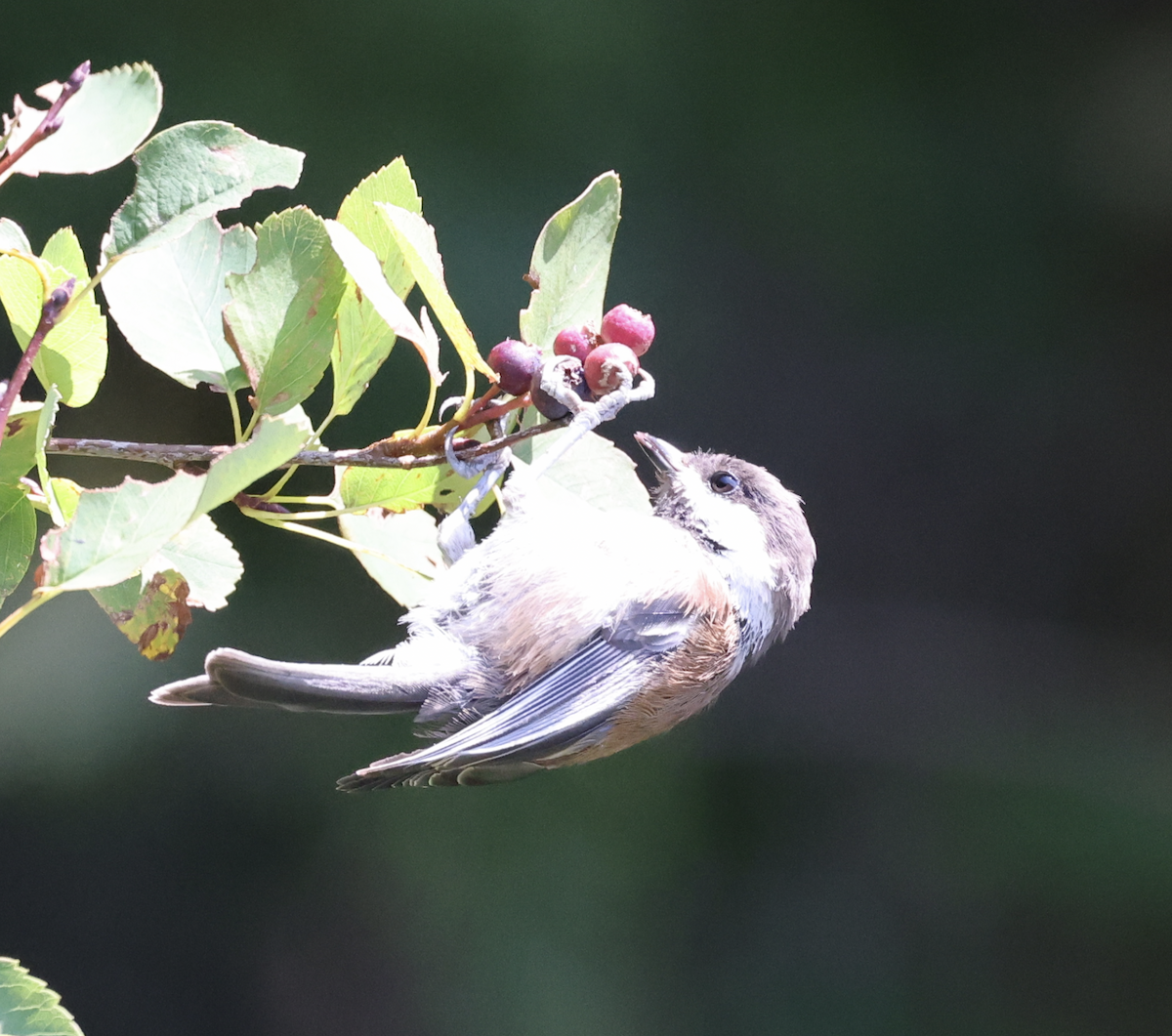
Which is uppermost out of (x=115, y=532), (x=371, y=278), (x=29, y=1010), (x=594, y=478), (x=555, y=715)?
(x=371, y=278)

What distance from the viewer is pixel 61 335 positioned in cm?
88

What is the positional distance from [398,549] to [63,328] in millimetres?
370

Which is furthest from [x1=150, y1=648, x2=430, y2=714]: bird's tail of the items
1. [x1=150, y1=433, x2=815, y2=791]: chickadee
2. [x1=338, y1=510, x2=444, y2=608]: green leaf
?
[x1=338, y1=510, x2=444, y2=608]: green leaf

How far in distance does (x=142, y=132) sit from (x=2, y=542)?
0.29 meters

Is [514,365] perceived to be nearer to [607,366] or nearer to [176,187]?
[607,366]

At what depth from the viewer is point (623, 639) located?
1345mm

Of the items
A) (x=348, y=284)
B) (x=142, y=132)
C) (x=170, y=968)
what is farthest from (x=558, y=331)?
(x=170, y=968)

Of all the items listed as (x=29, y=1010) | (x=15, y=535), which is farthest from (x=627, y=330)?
(x=29, y=1010)

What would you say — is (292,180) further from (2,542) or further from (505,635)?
(505,635)

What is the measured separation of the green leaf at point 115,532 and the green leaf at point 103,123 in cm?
19

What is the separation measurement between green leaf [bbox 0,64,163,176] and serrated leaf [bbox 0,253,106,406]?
0.17 m

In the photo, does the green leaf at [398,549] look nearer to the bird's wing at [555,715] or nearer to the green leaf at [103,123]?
the bird's wing at [555,715]

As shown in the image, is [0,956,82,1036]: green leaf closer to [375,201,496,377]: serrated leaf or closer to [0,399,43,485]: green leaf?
[0,399,43,485]: green leaf

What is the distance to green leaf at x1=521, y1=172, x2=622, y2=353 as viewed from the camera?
1.00 meters
